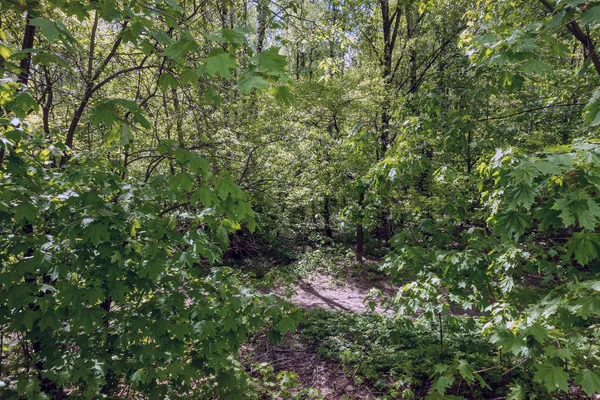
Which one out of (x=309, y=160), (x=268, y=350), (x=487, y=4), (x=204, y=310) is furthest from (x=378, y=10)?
(x=204, y=310)

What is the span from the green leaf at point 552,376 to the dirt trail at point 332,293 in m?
5.21

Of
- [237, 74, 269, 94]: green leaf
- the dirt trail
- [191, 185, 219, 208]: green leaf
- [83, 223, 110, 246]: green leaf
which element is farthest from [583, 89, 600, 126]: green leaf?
the dirt trail

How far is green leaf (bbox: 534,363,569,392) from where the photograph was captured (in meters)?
2.01

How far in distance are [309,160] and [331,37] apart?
492 cm

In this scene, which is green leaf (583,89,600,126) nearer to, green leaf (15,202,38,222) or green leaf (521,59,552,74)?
green leaf (521,59,552,74)

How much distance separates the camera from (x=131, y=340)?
2688 millimetres

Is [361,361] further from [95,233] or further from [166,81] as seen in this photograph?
[166,81]

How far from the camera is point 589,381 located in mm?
1934

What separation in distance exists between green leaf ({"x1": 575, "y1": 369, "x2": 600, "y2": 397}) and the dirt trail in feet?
17.5

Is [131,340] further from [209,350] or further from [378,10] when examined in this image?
[378,10]

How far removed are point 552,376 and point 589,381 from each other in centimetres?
17

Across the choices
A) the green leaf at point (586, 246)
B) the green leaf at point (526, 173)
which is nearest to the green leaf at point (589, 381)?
the green leaf at point (586, 246)

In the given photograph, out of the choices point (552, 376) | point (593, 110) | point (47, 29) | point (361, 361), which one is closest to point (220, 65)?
point (47, 29)

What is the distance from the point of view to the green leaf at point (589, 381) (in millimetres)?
1911
